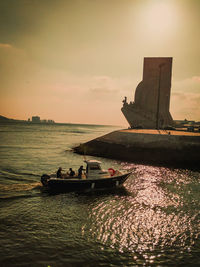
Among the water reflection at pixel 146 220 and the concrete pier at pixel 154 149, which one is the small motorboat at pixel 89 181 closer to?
the water reflection at pixel 146 220

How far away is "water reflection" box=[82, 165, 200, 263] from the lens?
8688mm

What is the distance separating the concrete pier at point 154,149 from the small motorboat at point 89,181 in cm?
1017

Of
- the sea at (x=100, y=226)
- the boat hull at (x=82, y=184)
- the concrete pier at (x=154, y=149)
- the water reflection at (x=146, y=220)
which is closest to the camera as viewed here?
the sea at (x=100, y=226)

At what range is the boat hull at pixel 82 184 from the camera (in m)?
14.7

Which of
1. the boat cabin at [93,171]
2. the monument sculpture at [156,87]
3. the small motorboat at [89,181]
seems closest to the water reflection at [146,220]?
the small motorboat at [89,181]

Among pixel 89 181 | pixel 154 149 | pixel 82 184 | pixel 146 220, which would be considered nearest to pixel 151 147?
pixel 154 149

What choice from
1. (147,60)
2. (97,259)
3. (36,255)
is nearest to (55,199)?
(36,255)

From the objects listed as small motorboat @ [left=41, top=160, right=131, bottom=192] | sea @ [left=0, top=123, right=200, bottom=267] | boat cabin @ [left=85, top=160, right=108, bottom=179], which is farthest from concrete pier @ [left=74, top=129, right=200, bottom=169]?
sea @ [left=0, top=123, right=200, bottom=267]

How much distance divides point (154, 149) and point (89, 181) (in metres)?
16.8

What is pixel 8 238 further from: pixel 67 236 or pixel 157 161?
pixel 157 161

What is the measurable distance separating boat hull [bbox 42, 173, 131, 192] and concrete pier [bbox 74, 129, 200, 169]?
1058 cm

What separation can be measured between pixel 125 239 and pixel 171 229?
2.96 metres

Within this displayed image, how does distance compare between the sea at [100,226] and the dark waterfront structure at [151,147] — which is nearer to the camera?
the sea at [100,226]

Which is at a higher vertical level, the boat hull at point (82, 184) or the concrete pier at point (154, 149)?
the concrete pier at point (154, 149)
